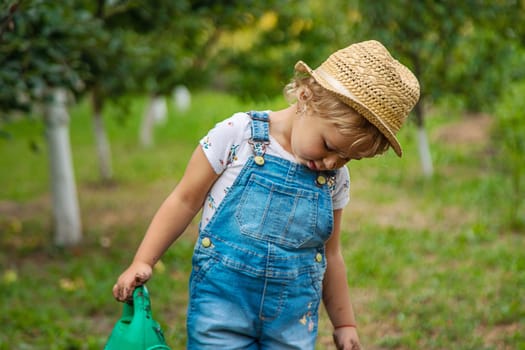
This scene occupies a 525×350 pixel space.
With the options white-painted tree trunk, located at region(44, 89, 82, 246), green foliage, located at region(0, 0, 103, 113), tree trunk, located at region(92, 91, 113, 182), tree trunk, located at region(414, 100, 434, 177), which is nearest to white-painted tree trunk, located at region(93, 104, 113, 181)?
tree trunk, located at region(92, 91, 113, 182)

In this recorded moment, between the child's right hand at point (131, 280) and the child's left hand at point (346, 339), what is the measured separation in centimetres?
67

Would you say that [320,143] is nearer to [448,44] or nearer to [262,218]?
[262,218]

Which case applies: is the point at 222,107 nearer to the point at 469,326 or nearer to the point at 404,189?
the point at 404,189

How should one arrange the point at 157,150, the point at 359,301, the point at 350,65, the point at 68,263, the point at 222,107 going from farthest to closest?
the point at 222,107, the point at 157,150, the point at 68,263, the point at 359,301, the point at 350,65

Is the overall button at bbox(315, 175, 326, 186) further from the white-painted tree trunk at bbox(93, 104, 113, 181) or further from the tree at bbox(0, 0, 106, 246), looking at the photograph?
the white-painted tree trunk at bbox(93, 104, 113, 181)

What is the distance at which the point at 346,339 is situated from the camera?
96.6 inches

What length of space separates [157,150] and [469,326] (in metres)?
7.55

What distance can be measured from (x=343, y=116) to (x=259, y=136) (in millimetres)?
284

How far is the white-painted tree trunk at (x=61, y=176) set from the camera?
5.55m

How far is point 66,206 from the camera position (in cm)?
576

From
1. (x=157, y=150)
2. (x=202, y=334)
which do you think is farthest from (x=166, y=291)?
(x=157, y=150)

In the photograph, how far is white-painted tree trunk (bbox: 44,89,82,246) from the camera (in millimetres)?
5551

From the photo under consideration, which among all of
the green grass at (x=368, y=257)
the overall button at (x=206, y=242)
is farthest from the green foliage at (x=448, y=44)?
the overall button at (x=206, y=242)

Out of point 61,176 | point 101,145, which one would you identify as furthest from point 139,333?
point 101,145
